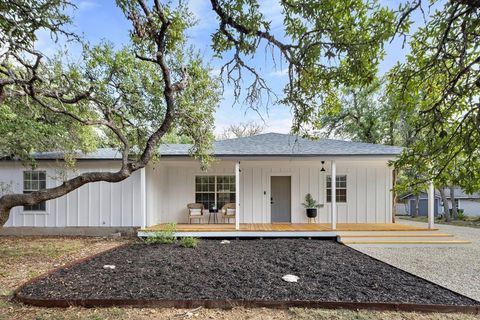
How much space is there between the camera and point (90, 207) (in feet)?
35.4

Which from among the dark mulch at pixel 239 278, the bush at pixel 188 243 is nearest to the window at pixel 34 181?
the dark mulch at pixel 239 278

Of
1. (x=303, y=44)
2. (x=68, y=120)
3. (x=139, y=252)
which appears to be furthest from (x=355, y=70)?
(x=68, y=120)

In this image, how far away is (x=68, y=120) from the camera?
9.49 m

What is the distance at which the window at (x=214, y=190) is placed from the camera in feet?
41.0

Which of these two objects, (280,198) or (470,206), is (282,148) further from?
(470,206)

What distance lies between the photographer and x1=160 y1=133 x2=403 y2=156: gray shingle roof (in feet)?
34.4

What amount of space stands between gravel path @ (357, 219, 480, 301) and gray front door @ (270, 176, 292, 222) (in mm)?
3892

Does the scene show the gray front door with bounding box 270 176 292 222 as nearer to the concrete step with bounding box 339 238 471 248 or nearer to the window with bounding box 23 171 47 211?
the concrete step with bounding box 339 238 471 248

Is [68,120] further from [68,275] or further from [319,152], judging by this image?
[319,152]

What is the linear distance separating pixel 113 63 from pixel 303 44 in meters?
6.74

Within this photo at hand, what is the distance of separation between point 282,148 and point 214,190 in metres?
3.20

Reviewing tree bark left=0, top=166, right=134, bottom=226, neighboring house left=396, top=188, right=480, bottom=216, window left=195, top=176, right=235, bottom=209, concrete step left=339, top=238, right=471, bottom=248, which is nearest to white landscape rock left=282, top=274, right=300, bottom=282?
tree bark left=0, top=166, right=134, bottom=226

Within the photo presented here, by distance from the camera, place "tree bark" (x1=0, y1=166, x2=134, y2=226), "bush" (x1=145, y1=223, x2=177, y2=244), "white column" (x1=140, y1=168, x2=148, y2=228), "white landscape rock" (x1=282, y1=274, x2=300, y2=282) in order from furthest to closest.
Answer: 1. "white column" (x1=140, y1=168, x2=148, y2=228)
2. "bush" (x1=145, y1=223, x2=177, y2=244)
3. "white landscape rock" (x1=282, y1=274, x2=300, y2=282)
4. "tree bark" (x1=0, y1=166, x2=134, y2=226)

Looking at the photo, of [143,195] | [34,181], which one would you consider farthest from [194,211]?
[34,181]
